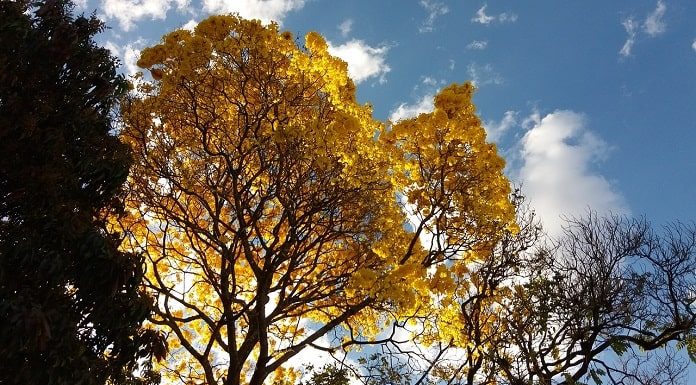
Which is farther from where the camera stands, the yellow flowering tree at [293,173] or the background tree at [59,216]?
the yellow flowering tree at [293,173]

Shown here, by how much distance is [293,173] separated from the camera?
1088 centimetres

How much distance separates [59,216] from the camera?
689 cm

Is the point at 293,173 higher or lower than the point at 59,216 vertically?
higher

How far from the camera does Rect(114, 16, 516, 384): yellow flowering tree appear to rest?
1054cm

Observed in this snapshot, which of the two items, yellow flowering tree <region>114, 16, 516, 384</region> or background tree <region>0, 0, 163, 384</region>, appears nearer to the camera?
background tree <region>0, 0, 163, 384</region>

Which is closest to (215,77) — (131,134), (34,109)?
(131,134)

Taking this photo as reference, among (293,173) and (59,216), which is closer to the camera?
(59,216)

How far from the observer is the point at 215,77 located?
35.0 ft

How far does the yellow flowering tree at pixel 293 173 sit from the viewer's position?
1054 cm

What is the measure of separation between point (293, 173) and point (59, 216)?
4750mm

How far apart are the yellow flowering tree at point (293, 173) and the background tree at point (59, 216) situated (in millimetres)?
2750

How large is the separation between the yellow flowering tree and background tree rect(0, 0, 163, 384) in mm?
2750

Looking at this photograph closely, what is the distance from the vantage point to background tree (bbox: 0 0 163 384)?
633 centimetres

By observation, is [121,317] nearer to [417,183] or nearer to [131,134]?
[131,134]
